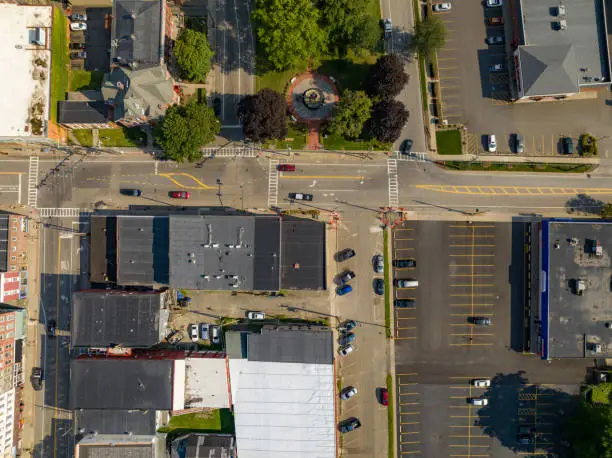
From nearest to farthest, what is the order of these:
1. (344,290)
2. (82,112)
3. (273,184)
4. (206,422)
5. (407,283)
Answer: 1. (82,112)
2. (407,283)
3. (344,290)
4. (273,184)
5. (206,422)

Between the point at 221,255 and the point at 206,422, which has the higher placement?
the point at 221,255

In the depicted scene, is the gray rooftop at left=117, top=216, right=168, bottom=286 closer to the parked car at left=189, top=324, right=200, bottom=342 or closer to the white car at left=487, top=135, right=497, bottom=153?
the parked car at left=189, top=324, right=200, bottom=342

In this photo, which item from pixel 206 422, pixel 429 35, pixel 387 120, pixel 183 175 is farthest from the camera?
pixel 183 175

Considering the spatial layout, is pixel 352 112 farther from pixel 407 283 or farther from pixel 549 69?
pixel 549 69

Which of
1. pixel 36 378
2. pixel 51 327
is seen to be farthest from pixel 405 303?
pixel 36 378

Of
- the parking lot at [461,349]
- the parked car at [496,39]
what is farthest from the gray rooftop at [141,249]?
the parked car at [496,39]

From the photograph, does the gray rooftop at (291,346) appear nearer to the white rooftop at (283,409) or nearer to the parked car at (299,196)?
the white rooftop at (283,409)

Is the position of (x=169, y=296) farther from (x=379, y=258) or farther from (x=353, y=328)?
(x=379, y=258)
